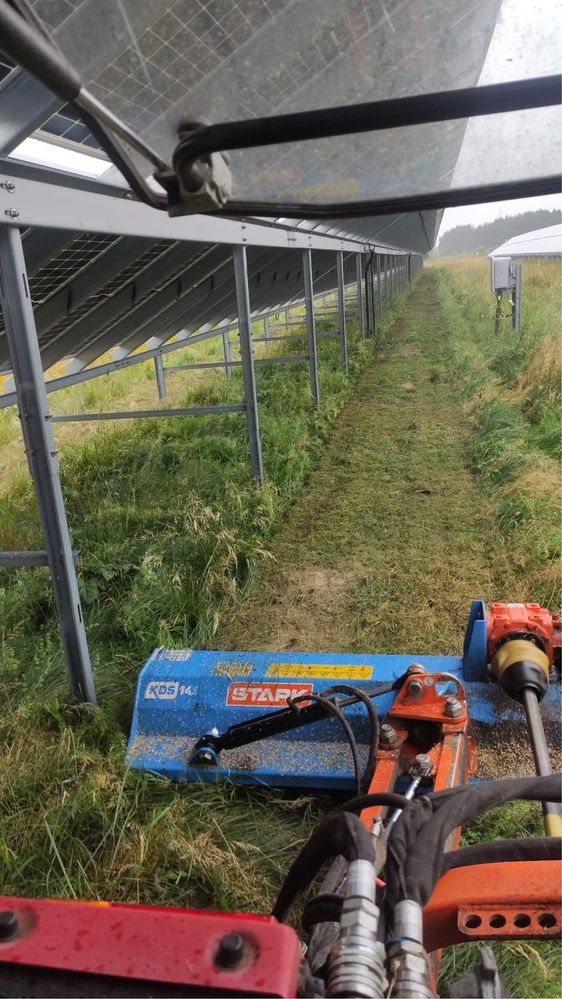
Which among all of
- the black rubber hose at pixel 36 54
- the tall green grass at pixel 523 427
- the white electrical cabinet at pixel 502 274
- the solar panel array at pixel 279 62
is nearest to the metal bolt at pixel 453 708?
the solar panel array at pixel 279 62

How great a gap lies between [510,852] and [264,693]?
4.17 feet

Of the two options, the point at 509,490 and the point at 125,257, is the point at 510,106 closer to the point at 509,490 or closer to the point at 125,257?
the point at 125,257

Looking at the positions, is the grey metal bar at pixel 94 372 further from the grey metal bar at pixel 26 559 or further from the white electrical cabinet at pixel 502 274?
the white electrical cabinet at pixel 502 274

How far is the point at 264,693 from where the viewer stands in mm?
2404

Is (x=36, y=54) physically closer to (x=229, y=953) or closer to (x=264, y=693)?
(x=229, y=953)

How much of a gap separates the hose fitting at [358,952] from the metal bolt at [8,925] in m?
0.37

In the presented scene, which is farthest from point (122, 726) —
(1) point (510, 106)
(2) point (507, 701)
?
(1) point (510, 106)

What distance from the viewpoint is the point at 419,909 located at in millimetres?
942

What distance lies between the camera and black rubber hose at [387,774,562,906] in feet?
3.30

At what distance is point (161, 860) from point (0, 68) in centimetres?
251

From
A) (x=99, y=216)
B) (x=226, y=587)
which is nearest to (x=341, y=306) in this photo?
(x=226, y=587)

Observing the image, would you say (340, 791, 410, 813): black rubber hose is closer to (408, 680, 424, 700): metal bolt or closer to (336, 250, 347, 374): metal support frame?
(408, 680, 424, 700): metal bolt

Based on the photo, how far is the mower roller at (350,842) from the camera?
0.77 metres

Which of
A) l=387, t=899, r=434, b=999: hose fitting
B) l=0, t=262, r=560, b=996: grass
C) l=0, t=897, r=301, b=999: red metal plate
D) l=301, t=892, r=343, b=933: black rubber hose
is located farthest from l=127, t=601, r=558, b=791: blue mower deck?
l=0, t=897, r=301, b=999: red metal plate
